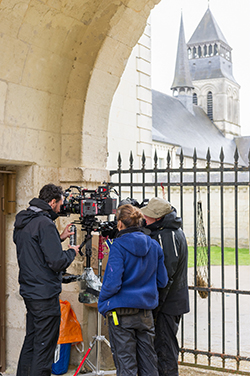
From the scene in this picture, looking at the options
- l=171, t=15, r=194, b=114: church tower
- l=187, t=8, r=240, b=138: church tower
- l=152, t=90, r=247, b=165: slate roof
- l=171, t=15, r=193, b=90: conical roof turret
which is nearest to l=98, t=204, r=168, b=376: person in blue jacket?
l=152, t=90, r=247, b=165: slate roof

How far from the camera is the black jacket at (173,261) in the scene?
295 centimetres

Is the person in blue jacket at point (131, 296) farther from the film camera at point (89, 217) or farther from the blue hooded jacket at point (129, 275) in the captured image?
the film camera at point (89, 217)

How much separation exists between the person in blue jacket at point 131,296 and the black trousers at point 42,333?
478 mm

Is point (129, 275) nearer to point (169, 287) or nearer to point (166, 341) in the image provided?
point (169, 287)

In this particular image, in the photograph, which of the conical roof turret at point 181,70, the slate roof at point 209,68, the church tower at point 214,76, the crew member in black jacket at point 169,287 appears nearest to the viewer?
the crew member in black jacket at point 169,287

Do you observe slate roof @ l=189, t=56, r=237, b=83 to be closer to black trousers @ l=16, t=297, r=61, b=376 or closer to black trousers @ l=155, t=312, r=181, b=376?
black trousers @ l=155, t=312, r=181, b=376

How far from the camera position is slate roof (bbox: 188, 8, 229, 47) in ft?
186

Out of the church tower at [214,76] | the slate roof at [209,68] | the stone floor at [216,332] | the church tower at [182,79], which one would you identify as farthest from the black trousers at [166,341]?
the slate roof at [209,68]

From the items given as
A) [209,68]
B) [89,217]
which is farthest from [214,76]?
[89,217]

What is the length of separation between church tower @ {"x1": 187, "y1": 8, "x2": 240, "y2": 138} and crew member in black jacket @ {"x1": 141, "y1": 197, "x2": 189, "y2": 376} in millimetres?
45366

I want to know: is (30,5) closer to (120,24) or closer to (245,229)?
(120,24)

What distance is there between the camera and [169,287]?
296 cm

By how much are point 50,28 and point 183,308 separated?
2.64 meters

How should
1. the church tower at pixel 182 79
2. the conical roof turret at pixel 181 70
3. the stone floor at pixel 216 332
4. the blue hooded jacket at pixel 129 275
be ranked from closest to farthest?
the blue hooded jacket at pixel 129 275 → the stone floor at pixel 216 332 → the church tower at pixel 182 79 → the conical roof turret at pixel 181 70
